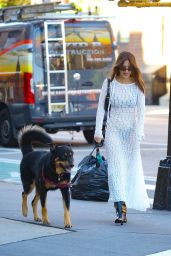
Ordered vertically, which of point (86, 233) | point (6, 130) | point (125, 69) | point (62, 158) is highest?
point (125, 69)

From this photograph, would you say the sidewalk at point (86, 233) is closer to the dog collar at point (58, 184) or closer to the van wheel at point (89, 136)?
the dog collar at point (58, 184)

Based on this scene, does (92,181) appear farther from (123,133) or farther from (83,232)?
(83,232)

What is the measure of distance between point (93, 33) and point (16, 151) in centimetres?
315

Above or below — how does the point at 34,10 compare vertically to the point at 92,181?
above

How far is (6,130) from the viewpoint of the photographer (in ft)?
59.9

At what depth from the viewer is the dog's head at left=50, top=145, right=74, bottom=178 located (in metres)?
8.28

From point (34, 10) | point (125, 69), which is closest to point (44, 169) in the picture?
point (125, 69)

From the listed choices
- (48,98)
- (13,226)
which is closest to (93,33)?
(48,98)

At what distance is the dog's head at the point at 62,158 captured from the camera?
828 cm

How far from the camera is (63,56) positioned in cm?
1772

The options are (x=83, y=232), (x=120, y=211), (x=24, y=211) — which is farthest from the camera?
(x=24, y=211)

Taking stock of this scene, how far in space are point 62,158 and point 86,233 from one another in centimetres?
80

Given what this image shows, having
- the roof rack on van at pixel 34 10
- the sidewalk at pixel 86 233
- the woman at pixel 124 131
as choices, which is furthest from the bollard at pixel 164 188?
the roof rack on van at pixel 34 10

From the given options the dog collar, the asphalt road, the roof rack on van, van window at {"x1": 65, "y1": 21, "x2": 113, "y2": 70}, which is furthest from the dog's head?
the roof rack on van
